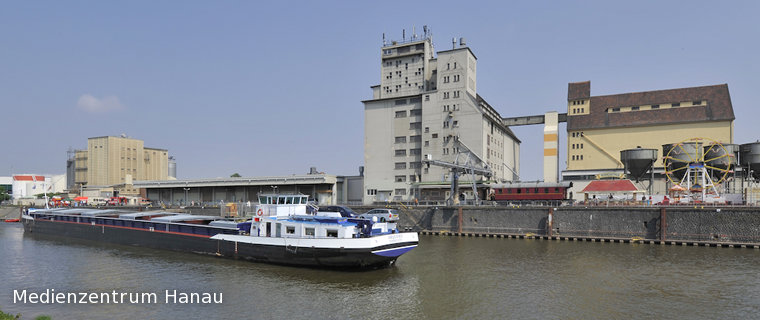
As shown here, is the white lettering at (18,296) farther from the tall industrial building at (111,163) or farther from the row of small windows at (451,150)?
the tall industrial building at (111,163)

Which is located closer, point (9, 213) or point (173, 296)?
point (173, 296)

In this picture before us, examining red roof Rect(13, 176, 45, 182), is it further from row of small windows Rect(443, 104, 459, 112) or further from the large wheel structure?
the large wheel structure

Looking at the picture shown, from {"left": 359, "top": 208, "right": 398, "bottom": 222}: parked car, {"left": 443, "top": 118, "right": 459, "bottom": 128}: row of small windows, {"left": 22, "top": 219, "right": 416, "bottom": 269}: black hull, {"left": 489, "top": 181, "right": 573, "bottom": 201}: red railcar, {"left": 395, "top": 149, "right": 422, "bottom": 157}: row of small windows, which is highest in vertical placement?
{"left": 443, "top": 118, "right": 459, "bottom": 128}: row of small windows

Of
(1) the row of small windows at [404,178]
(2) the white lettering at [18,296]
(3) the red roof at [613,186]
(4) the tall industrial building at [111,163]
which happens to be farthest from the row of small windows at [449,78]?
(4) the tall industrial building at [111,163]

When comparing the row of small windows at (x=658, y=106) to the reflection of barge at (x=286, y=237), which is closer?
the reflection of barge at (x=286, y=237)

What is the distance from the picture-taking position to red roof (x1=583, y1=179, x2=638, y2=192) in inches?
2552

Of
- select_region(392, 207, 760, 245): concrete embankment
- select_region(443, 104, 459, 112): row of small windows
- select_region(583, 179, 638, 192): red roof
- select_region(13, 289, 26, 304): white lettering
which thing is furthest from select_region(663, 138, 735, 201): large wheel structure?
select_region(13, 289, 26, 304): white lettering

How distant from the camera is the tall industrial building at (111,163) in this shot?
438 ft

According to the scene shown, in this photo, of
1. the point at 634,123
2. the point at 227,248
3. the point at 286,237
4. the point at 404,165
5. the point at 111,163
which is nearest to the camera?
the point at 286,237

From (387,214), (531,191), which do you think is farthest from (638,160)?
(387,214)

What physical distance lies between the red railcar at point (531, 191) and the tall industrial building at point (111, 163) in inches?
4339

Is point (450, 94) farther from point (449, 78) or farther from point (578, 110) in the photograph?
point (578, 110)

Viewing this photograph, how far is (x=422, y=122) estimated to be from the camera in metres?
85.6

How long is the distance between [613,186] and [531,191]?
1250cm
